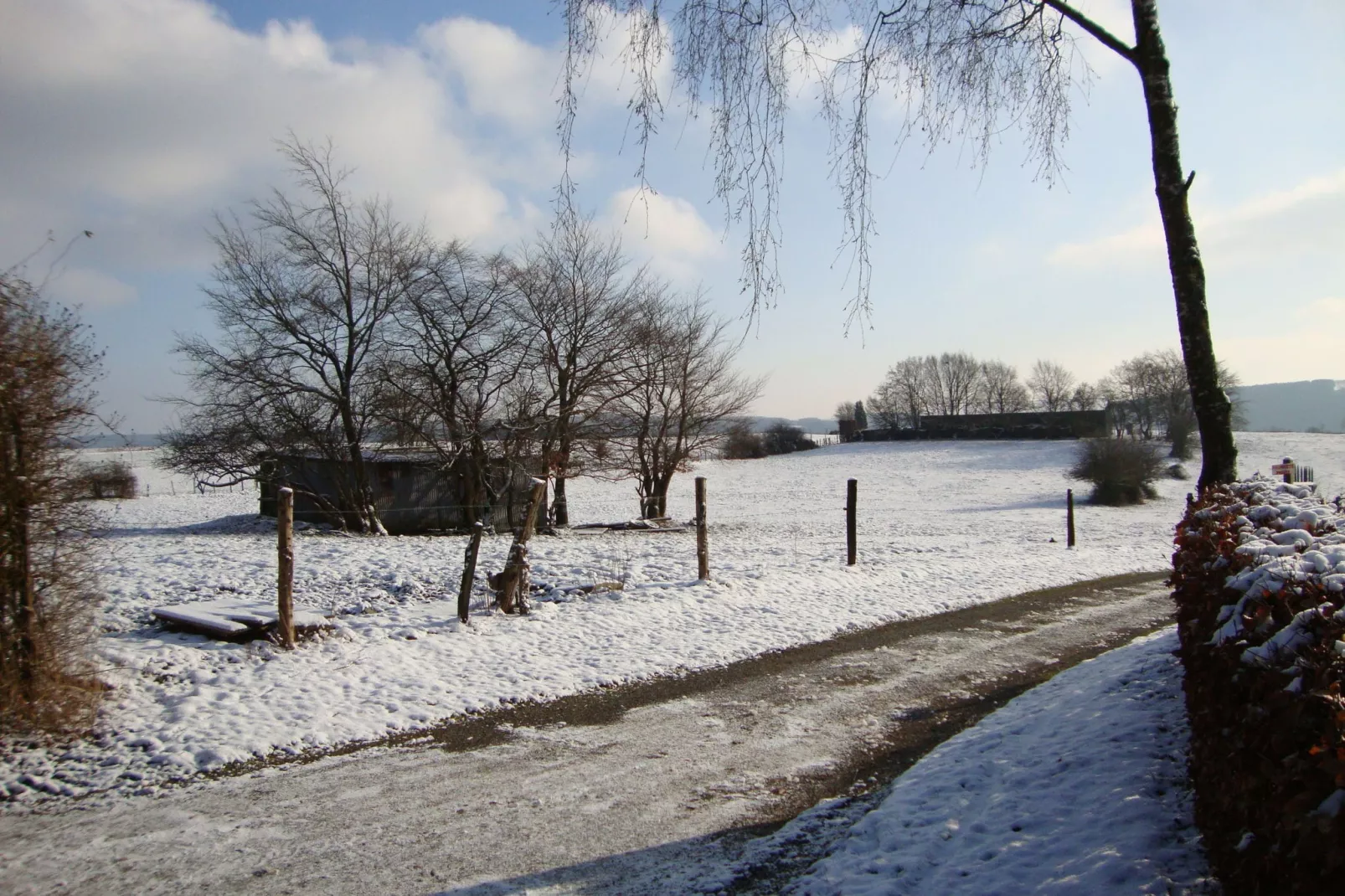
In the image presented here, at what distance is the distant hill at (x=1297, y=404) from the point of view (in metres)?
147

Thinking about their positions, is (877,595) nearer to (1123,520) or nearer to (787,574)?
(787,574)

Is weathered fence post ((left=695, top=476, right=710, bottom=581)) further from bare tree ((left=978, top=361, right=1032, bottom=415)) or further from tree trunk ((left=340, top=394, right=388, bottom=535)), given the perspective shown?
bare tree ((left=978, top=361, right=1032, bottom=415))

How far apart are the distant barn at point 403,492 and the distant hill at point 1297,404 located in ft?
508

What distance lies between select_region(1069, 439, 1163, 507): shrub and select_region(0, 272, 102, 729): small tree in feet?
121

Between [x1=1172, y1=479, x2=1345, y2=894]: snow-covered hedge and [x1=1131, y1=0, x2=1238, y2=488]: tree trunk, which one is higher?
[x1=1131, y1=0, x2=1238, y2=488]: tree trunk

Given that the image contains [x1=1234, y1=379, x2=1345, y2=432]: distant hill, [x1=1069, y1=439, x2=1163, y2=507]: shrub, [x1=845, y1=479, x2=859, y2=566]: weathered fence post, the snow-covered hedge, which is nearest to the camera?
the snow-covered hedge

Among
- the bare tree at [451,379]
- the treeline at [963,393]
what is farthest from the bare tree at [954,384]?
the bare tree at [451,379]

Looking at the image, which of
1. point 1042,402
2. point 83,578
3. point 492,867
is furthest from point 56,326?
point 1042,402

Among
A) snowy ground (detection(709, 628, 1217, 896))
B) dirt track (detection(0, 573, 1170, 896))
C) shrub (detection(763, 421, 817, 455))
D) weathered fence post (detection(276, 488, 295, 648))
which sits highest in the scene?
shrub (detection(763, 421, 817, 455))

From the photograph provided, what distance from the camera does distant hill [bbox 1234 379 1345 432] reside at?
14688cm

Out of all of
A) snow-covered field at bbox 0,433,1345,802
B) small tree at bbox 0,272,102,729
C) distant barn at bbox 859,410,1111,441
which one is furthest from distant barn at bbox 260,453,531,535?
distant barn at bbox 859,410,1111,441

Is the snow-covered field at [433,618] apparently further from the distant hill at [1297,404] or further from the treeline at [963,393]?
the distant hill at [1297,404]

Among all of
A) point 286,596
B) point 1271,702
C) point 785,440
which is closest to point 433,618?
point 286,596

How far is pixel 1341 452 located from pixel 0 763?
73.6 meters
